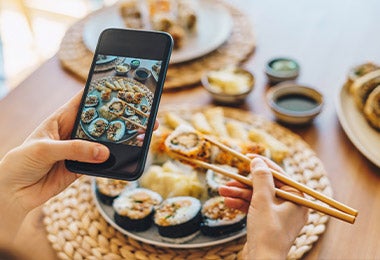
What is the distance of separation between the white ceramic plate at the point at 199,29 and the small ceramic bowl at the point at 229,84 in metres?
0.20

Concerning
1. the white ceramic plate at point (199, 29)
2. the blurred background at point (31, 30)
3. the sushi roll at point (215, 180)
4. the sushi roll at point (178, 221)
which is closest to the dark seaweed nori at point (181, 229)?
the sushi roll at point (178, 221)

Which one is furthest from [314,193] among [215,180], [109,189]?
[109,189]

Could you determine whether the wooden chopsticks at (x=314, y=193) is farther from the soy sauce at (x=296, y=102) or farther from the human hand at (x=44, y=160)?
the soy sauce at (x=296, y=102)

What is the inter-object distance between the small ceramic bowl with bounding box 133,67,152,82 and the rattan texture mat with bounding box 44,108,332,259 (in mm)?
401

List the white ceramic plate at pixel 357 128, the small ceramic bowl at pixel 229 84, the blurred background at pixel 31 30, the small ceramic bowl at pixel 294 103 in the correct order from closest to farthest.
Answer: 1. the white ceramic plate at pixel 357 128
2. the small ceramic bowl at pixel 294 103
3. the small ceramic bowl at pixel 229 84
4. the blurred background at pixel 31 30

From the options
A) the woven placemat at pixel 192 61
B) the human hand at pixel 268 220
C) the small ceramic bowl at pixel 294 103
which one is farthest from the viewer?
the woven placemat at pixel 192 61

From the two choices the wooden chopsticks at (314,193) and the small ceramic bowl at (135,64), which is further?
the small ceramic bowl at (135,64)

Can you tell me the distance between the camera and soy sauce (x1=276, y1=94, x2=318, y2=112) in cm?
146

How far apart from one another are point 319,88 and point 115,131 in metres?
0.88

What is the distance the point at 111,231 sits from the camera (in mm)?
1163

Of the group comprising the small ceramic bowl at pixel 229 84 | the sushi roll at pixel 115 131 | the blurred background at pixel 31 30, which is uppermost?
the sushi roll at pixel 115 131

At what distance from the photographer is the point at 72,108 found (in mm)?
1120

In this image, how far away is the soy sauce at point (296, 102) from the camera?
4.78 ft

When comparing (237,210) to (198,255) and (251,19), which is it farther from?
(251,19)
